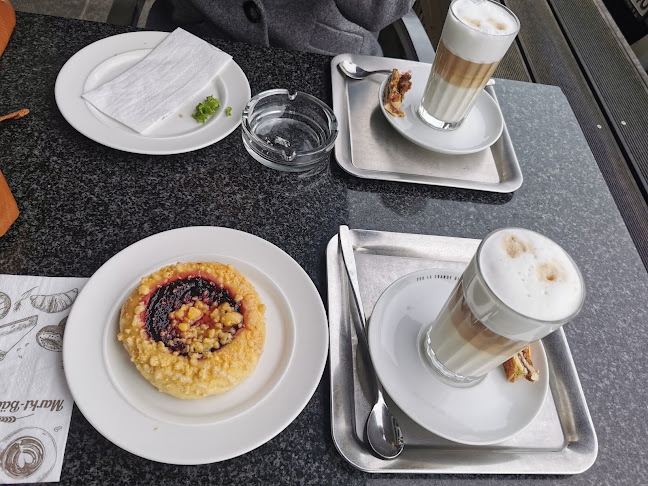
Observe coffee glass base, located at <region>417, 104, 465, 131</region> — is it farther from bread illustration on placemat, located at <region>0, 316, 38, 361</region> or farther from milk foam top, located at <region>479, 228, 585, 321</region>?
bread illustration on placemat, located at <region>0, 316, 38, 361</region>

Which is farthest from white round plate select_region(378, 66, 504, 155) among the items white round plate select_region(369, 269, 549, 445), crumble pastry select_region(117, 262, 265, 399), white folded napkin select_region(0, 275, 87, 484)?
white folded napkin select_region(0, 275, 87, 484)

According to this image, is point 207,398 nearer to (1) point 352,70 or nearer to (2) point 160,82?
(2) point 160,82

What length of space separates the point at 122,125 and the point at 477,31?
625 millimetres

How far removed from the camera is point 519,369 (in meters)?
0.70

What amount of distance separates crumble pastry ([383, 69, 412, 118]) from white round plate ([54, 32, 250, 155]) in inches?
10.9

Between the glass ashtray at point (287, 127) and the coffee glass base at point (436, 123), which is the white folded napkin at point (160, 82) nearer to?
the glass ashtray at point (287, 127)

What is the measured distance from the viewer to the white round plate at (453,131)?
98 centimetres

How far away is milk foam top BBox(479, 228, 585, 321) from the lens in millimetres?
565

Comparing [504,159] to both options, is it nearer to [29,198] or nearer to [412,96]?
[412,96]

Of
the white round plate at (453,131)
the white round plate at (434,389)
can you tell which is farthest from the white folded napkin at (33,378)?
the white round plate at (453,131)

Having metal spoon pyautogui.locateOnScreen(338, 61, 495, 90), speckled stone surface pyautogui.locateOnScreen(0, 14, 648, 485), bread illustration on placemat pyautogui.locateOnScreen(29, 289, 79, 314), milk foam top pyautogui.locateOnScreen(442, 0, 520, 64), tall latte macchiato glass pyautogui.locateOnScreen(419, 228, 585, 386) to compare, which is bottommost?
bread illustration on placemat pyautogui.locateOnScreen(29, 289, 79, 314)

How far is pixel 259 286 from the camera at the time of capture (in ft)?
2.39

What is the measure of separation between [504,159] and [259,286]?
22.9 inches

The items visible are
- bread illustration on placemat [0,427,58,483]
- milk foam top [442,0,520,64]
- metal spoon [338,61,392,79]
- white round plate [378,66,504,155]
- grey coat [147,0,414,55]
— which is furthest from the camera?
grey coat [147,0,414,55]
